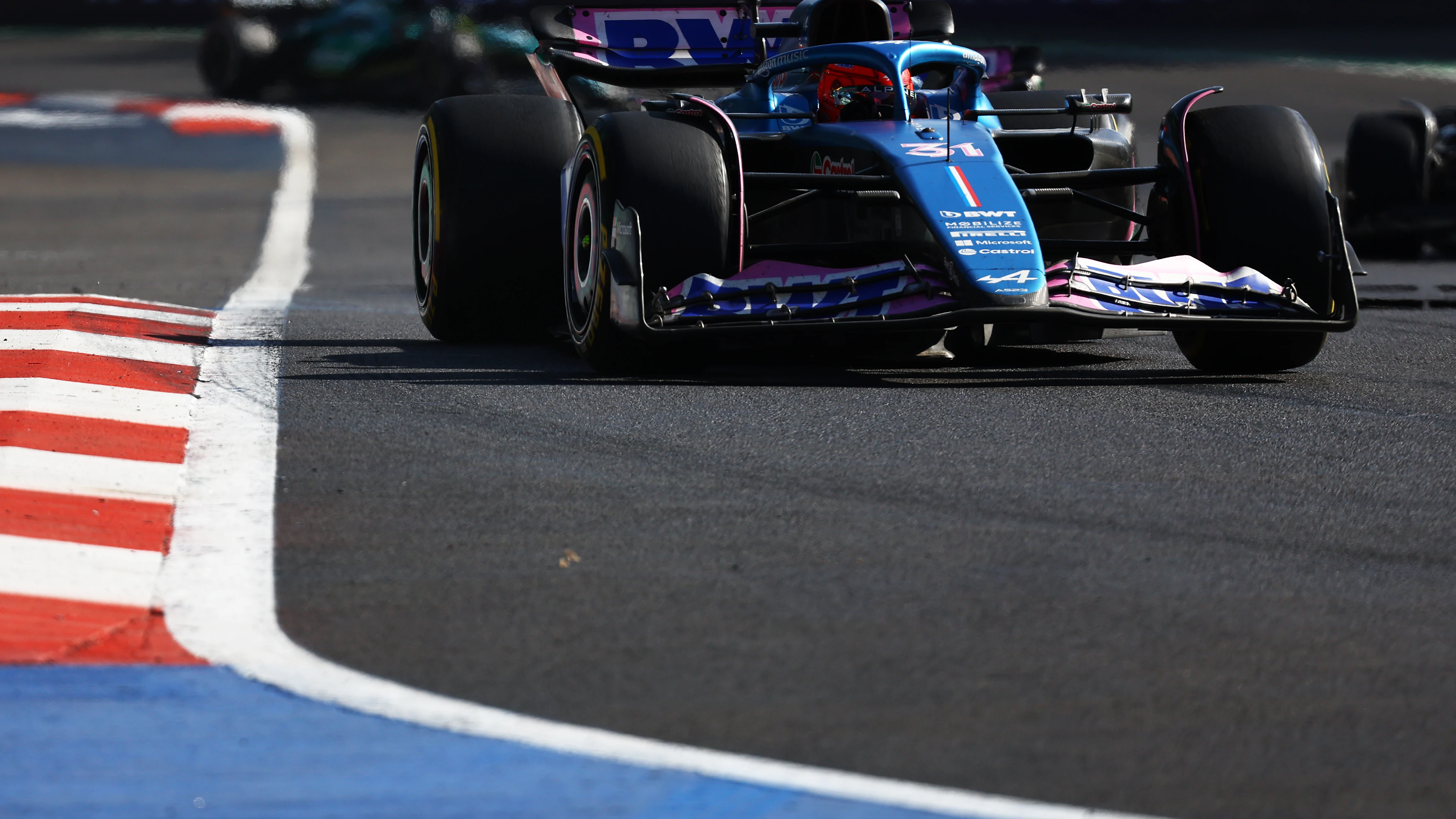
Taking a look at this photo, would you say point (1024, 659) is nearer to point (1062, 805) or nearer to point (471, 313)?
point (1062, 805)

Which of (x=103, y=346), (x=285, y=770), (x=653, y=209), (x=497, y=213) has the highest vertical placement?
(x=285, y=770)

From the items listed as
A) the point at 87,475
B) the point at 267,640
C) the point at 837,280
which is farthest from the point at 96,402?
the point at 267,640

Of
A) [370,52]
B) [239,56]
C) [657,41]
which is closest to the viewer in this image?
[657,41]

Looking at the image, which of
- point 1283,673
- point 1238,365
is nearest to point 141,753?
point 1283,673

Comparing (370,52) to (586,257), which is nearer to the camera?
(586,257)

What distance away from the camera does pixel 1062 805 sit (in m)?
2.89

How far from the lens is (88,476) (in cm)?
500

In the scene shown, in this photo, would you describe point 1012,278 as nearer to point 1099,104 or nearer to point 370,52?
point 1099,104

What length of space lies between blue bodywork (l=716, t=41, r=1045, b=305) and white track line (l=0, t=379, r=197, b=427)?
95.8 inches

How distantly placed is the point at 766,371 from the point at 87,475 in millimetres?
2887

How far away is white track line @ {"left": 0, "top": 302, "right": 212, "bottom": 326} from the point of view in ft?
27.0

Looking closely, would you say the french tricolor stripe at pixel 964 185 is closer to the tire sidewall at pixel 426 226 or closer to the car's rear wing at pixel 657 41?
the car's rear wing at pixel 657 41

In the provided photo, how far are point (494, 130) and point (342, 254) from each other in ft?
19.2

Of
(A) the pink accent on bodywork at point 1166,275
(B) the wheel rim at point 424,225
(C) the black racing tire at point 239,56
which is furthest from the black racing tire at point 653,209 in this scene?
(C) the black racing tire at point 239,56
